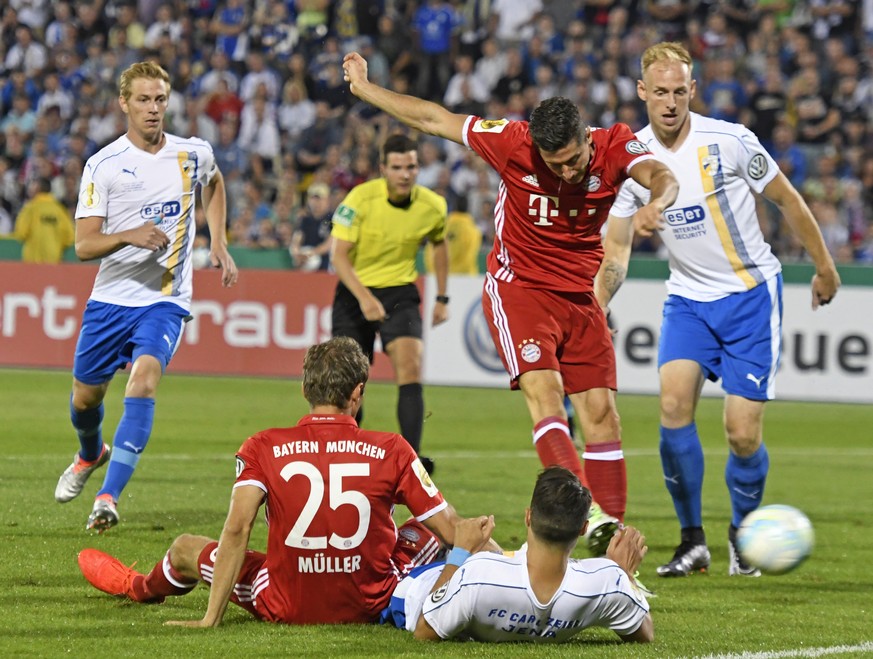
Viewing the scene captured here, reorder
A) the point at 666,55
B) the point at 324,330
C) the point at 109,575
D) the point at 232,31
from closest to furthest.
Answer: the point at 109,575
the point at 666,55
the point at 324,330
the point at 232,31

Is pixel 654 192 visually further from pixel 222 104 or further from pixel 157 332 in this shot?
pixel 222 104

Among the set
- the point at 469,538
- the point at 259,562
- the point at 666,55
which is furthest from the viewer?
the point at 666,55

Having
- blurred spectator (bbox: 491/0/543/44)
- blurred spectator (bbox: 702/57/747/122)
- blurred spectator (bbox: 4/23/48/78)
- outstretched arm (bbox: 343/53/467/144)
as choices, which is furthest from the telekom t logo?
blurred spectator (bbox: 4/23/48/78)

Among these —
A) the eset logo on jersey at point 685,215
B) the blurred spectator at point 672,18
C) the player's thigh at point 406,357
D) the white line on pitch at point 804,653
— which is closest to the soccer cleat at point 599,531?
the white line on pitch at point 804,653

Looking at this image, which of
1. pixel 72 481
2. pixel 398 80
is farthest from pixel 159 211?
pixel 398 80

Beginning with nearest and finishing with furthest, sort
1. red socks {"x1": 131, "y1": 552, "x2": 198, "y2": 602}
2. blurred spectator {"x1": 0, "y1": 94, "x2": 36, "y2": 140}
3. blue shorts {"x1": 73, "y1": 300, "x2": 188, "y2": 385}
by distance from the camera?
1. red socks {"x1": 131, "y1": 552, "x2": 198, "y2": 602}
2. blue shorts {"x1": 73, "y1": 300, "x2": 188, "y2": 385}
3. blurred spectator {"x1": 0, "y1": 94, "x2": 36, "y2": 140}

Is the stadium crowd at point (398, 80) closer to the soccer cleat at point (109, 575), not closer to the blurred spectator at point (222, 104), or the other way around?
the blurred spectator at point (222, 104)

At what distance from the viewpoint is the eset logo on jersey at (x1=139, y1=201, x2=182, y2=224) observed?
8.83 m

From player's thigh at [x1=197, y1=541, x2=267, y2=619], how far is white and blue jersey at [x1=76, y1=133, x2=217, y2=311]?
340 cm

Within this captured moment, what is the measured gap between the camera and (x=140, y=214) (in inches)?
347

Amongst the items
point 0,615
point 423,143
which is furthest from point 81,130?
point 0,615

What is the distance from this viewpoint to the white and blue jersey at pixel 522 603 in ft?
16.9

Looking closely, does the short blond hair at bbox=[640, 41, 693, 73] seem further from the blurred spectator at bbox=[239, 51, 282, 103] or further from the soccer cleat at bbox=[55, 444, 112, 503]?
the blurred spectator at bbox=[239, 51, 282, 103]

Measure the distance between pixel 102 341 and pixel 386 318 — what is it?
238cm
